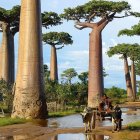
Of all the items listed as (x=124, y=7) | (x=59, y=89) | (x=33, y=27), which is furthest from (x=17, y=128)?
(x=124, y=7)

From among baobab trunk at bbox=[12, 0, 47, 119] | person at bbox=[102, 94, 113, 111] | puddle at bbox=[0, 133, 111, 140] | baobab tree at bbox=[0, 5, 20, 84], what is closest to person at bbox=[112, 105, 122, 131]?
person at bbox=[102, 94, 113, 111]

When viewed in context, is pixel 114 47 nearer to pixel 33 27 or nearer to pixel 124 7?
pixel 124 7

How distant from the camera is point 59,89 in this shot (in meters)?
27.1

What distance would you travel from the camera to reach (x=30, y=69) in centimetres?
1866

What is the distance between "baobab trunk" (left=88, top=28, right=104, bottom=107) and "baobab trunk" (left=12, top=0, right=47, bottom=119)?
8628 mm

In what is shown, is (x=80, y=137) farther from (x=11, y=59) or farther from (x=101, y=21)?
(x=11, y=59)

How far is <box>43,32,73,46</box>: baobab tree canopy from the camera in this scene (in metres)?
39.3

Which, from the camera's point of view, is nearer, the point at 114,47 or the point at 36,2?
the point at 36,2

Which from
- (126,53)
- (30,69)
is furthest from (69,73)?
(30,69)

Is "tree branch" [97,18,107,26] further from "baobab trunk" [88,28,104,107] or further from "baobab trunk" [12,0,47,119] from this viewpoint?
"baobab trunk" [12,0,47,119]

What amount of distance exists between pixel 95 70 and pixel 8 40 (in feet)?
24.2

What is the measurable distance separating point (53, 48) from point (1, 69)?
9.25 meters

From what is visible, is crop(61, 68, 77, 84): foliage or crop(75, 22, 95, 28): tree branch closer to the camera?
crop(75, 22, 95, 28): tree branch

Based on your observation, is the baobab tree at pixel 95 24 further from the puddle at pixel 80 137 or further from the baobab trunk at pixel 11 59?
the puddle at pixel 80 137
